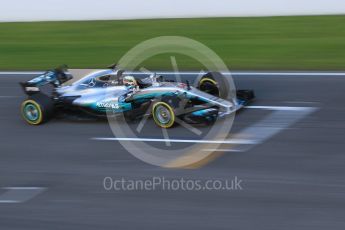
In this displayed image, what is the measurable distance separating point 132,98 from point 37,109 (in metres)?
1.40

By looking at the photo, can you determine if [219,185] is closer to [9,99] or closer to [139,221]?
[139,221]

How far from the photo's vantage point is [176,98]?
28.8 feet

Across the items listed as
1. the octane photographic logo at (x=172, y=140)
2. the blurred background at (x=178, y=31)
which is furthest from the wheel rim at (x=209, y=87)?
the blurred background at (x=178, y=31)

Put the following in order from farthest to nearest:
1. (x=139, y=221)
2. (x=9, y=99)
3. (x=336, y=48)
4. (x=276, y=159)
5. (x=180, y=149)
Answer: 1. (x=336, y=48)
2. (x=9, y=99)
3. (x=180, y=149)
4. (x=276, y=159)
5. (x=139, y=221)

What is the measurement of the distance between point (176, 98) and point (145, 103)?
523 millimetres

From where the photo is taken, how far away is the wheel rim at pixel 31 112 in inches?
372

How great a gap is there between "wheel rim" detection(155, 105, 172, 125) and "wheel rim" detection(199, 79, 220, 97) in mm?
1040

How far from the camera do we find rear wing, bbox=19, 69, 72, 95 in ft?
31.7

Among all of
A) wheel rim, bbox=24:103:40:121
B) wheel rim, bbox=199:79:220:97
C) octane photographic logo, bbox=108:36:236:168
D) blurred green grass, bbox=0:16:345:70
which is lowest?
octane photographic logo, bbox=108:36:236:168

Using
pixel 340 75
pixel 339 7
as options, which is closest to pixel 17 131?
pixel 340 75

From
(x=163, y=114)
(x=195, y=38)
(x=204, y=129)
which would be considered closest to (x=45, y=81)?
(x=163, y=114)

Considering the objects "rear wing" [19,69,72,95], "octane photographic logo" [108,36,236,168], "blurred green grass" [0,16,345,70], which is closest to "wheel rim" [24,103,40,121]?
"rear wing" [19,69,72,95]

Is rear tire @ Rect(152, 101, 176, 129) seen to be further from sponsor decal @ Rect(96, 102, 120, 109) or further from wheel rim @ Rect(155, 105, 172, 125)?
sponsor decal @ Rect(96, 102, 120, 109)

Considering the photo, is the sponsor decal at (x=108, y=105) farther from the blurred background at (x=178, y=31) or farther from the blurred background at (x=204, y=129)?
the blurred background at (x=178, y=31)
